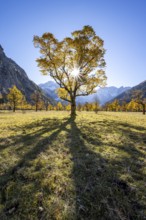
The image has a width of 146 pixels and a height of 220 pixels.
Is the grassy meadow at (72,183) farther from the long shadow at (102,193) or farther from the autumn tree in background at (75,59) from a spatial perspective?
the autumn tree in background at (75,59)

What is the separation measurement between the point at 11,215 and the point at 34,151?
4317 millimetres

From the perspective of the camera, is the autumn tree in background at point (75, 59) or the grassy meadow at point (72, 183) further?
the autumn tree in background at point (75, 59)

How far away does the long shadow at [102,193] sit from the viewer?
3918 millimetres

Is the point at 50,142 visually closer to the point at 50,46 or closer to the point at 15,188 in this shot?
the point at 15,188

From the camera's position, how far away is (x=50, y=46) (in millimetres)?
23078

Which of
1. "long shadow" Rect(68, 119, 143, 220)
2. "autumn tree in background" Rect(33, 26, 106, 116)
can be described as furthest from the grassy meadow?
"autumn tree in background" Rect(33, 26, 106, 116)

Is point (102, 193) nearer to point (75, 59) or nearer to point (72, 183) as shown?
point (72, 183)

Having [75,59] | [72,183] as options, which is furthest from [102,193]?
[75,59]

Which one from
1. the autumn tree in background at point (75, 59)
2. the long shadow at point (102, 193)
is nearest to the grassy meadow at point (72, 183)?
the long shadow at point (102, 193)

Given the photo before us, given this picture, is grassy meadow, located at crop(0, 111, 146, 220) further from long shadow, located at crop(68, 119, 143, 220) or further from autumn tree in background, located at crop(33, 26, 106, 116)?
autumn tree in background, located at crop(33, 26, 106, 116)

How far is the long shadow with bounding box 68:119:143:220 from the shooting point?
3918 millimetres

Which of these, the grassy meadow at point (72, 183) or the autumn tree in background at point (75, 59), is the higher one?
the autumn tree in background at point (75, 59)

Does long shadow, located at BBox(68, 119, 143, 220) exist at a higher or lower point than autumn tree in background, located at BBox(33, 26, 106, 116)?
lower

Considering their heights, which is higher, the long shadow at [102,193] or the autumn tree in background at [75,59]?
the autumn tree in background at [75,59]
